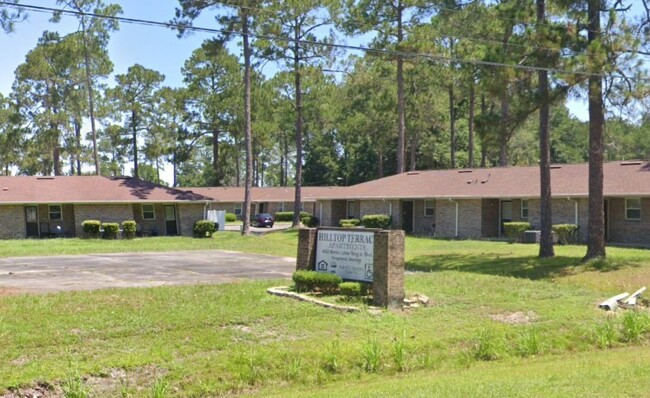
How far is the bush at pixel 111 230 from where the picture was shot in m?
37.3

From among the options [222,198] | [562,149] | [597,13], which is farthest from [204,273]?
[562,149]

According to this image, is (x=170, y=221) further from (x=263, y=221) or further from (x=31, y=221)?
(x=263, y=221)

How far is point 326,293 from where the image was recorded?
49.7ft

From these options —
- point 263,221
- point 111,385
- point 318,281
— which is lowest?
point 111,385

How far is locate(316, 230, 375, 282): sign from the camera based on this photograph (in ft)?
48.6

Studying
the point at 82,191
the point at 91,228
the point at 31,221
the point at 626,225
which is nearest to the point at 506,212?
the point at 626,225

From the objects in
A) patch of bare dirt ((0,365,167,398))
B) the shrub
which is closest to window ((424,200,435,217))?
the shrub

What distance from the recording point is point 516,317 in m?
13.8

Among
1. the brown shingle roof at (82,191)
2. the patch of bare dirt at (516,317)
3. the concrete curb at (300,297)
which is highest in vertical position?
the brown shingle roof at (82,191)

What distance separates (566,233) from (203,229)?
19625 mm

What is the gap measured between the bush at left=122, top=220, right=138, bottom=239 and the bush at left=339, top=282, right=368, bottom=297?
82.9ft

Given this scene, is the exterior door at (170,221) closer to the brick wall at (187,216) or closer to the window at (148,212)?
the brick wall at (187,216)

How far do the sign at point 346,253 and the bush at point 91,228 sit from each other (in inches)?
962

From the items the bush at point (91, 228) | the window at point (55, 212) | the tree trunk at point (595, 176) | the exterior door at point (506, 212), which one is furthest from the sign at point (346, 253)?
the window at point (55, 212)
